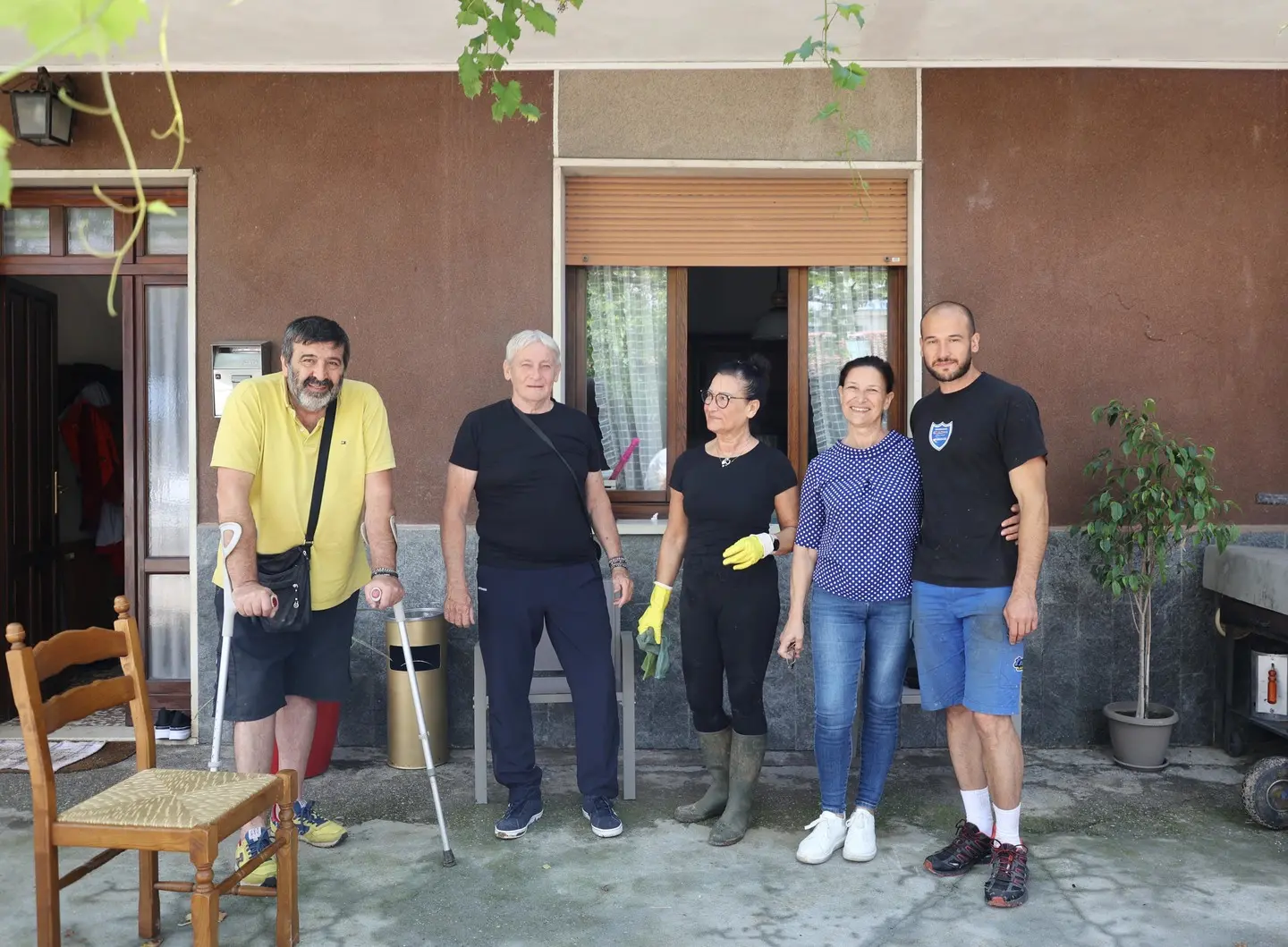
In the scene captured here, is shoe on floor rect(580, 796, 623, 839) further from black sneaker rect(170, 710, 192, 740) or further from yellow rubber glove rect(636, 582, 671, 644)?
black sneaker rect(170, 710, 192, 740)

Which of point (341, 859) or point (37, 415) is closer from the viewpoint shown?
point (341, 859)

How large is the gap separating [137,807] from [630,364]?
325cm

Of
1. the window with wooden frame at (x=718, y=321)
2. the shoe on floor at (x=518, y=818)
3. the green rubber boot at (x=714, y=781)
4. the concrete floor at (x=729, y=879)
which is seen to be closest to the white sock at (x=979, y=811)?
the concrete floor at (x=729, y=879)

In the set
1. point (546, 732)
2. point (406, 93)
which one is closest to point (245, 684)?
point (546, 732)

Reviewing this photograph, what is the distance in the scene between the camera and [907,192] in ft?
17.5

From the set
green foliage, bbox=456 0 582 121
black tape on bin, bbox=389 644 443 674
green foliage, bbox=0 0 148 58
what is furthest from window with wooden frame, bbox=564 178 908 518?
green foliage, bbox=0 0 148 58

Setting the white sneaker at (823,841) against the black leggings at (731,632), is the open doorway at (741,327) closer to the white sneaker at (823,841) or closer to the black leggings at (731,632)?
the black leggings at (731,632)

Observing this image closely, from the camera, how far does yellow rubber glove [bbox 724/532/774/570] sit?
3.85 metres

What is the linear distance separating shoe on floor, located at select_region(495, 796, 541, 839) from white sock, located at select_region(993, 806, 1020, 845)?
5.51 feet

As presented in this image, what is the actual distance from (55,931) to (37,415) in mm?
3840

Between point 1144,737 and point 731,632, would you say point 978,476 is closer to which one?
Result: point 731,632

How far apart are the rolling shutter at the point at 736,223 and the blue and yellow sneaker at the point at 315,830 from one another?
9.08 ft

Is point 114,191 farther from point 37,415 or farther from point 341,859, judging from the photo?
point 341,859

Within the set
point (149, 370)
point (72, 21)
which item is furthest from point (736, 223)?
point (72, 21)
